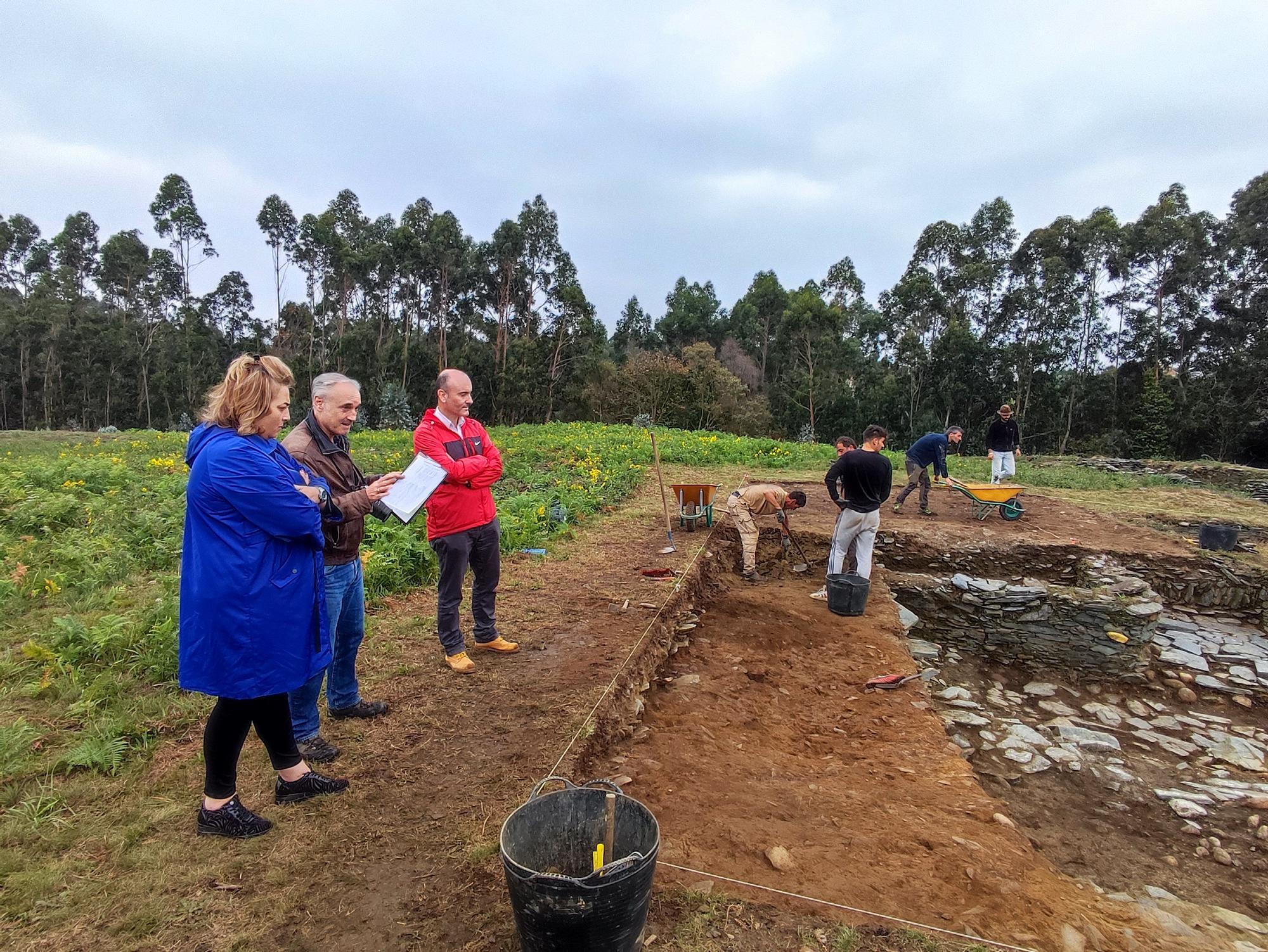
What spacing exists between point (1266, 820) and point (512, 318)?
4573cm

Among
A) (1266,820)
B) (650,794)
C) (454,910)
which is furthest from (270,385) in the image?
(1266,820)

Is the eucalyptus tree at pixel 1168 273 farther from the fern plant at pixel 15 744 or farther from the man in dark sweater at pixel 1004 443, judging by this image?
the fern plant at pixel 15 744

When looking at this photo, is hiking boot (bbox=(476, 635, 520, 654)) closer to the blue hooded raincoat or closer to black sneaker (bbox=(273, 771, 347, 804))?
black sneaker (bbox=(273, 771, 347, 804))

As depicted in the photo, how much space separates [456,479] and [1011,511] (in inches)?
382

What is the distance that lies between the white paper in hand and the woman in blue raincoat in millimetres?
630

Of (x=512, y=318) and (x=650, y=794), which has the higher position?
(x=512, y=318)

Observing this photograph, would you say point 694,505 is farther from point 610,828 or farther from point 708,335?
point 708,335

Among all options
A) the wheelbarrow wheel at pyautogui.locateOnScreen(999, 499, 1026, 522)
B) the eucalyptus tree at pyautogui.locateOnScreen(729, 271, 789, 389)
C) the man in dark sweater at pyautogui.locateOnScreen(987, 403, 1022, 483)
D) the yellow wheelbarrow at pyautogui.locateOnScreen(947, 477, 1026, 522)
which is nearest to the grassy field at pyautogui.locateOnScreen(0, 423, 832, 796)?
the yellow wheelbarrow at pyautogui.locateOnScreen(947, 477, 1026, 522)

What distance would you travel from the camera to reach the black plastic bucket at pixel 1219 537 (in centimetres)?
894

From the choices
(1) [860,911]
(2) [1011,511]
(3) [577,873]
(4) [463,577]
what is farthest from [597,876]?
(2) [1011,511]

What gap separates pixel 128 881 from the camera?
245cm

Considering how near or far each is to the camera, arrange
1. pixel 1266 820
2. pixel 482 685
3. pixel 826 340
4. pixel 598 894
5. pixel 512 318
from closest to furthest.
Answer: pixel 598 894 → pixel 482 685 → pixel 1266 820 → pixel 826 340 → pixel 512 318

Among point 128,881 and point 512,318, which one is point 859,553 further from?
point 512,318

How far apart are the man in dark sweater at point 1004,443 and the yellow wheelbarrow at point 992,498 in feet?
3.65
